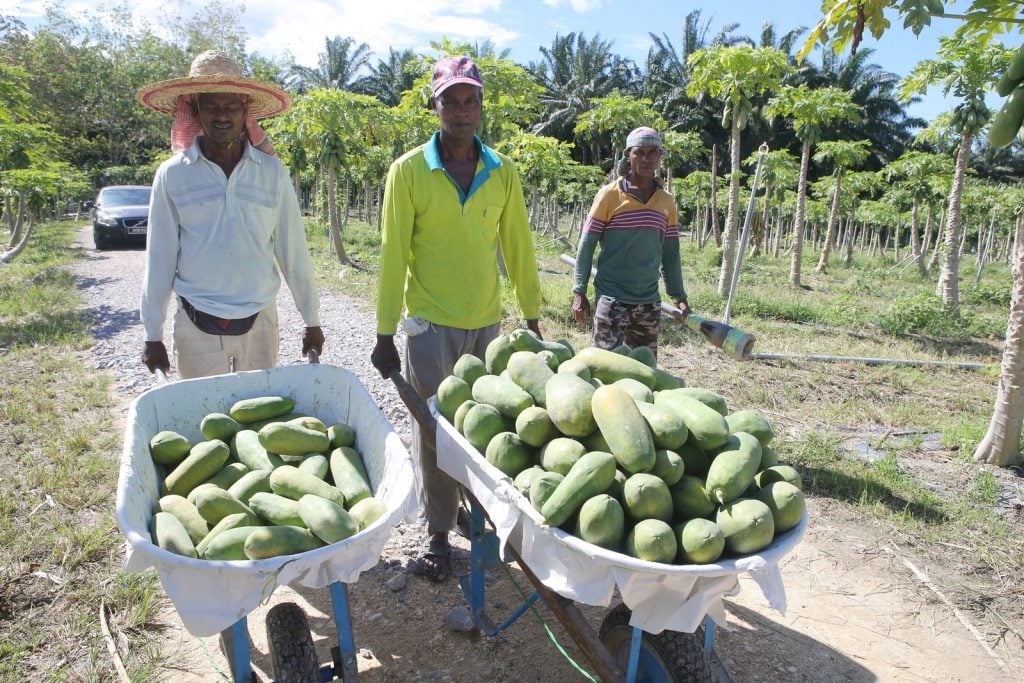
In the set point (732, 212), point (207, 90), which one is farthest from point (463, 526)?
point (732, 212)

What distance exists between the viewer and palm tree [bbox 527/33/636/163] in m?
41.8

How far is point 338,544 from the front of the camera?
174 cm

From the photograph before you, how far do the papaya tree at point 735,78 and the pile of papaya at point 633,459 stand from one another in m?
10.3

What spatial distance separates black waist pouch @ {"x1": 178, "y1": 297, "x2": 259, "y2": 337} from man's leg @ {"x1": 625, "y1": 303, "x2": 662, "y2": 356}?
2.54 metres

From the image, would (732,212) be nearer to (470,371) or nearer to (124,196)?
(470,371)

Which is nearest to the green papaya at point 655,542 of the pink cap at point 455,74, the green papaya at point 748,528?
the green papaya at point 748,528


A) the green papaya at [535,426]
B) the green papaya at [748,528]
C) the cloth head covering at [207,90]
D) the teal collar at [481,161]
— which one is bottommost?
the green papaya at [748,528]

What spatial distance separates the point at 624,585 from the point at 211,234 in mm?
2489

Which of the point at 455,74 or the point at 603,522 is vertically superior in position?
the point at 455,74

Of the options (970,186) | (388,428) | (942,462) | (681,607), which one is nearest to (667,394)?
(681,607)

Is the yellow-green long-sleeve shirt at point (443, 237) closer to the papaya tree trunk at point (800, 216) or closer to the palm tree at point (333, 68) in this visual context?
the papaya tree trunk at point (800, 216)

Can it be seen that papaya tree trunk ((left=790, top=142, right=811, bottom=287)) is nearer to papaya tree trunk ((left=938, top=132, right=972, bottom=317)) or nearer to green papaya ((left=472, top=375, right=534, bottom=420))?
papaya tree trunk ((left=938, top=132, right=972, bottom=317))

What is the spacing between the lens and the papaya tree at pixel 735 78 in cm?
1097

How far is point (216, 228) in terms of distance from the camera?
3021 millimetres
